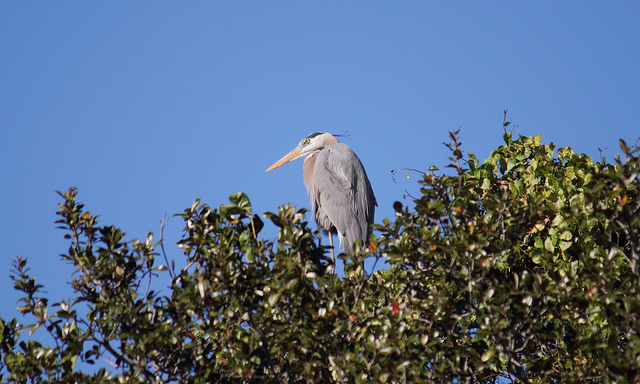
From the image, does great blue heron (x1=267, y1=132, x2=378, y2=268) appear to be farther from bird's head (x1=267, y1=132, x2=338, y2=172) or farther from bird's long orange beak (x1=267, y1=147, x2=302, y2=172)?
bird's long orange beak (x1=267, y1=147, x2=302, y2=172)

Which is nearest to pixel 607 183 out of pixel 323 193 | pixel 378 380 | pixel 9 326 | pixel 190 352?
pixel 378 380

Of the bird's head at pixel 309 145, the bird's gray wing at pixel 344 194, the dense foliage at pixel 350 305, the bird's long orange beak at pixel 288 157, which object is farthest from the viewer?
the bird's long orange beak at pixel 288 157

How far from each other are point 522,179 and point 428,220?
5.73 ft

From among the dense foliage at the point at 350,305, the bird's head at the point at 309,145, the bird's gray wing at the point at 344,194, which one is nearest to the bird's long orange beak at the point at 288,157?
the bird's head at the point at 309,145

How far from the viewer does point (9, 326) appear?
3.36 meters

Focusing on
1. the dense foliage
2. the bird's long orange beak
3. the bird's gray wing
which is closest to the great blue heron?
the bird's gray wing

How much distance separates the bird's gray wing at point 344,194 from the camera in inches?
315

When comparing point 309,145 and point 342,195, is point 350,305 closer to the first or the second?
point 342,195

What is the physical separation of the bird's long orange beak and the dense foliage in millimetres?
6634

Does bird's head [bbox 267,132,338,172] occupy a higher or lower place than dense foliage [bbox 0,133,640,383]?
higher

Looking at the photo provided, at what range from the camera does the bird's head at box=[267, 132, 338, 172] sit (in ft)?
32.0

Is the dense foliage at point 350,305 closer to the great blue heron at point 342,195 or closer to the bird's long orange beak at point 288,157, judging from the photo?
the great blue heron at point 342,195

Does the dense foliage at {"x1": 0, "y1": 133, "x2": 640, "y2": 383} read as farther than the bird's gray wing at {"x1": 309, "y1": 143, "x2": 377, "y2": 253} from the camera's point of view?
No

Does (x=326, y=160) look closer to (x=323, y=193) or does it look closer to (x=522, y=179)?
(x=323, y=193)
